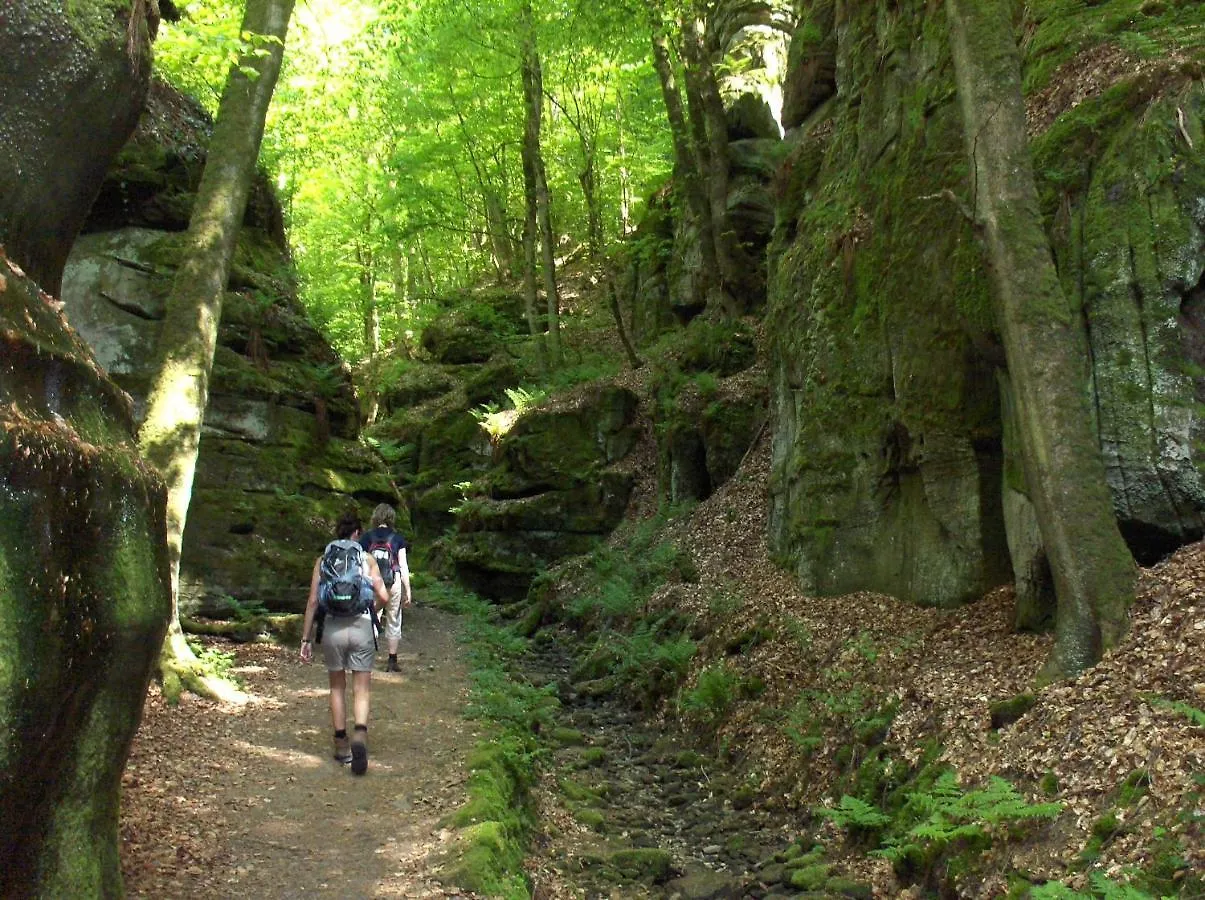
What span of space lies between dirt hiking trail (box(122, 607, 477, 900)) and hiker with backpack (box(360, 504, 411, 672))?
1.15 m

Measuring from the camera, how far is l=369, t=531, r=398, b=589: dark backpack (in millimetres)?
9891

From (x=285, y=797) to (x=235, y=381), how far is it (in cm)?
799

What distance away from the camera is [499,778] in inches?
295

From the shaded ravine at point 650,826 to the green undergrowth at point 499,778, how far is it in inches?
10.7

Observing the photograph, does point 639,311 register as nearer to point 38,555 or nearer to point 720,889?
point 720,889

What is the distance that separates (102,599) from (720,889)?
5152 millimetres

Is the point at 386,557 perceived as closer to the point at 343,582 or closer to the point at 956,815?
the point at 343,582

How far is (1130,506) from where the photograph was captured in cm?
720

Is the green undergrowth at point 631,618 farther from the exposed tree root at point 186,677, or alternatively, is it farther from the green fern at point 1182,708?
the green fern at point 1182,708

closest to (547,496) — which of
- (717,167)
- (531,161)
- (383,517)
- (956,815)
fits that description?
(717,167)

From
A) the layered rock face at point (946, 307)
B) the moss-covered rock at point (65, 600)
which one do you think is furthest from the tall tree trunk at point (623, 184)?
the moss-covered rock at point (65, 600)

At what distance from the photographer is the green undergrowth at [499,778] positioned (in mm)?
5812

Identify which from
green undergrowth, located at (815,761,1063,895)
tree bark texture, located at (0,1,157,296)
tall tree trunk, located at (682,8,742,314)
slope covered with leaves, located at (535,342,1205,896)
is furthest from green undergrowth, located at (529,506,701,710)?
tree bark texture, located at (0,1,157,296)

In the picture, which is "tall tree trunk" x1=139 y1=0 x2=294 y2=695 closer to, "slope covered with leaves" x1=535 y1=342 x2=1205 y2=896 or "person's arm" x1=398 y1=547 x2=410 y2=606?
"person's arm" x1=398 y1=547 x2=410 y2=606
